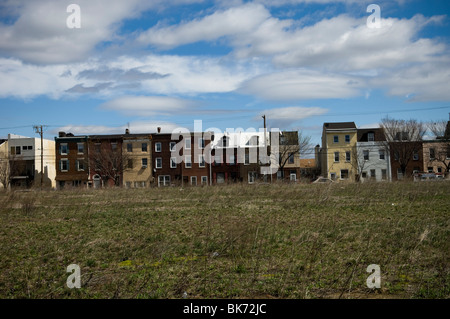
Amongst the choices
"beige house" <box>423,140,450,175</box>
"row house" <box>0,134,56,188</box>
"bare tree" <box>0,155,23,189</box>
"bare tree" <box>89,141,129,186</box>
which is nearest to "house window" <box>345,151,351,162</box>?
"beige house" <box>423,140,450,175</box>

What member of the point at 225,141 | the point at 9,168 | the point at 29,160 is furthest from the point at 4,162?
the point at 225,141

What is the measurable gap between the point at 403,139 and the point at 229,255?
63.0 metres

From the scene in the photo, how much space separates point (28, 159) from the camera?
67.4 m

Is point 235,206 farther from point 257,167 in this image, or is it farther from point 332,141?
point 332,141

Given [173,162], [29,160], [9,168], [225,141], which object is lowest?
[9,168]

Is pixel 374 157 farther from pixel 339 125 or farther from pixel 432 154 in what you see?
pixel 432 154

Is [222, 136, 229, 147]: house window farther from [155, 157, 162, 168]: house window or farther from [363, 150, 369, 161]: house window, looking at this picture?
[363, 150, 369, 161]: house window

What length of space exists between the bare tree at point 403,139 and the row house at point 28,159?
53828 millimetres

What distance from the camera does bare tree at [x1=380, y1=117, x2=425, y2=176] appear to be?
64.3m

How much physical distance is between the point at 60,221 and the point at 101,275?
7.78m

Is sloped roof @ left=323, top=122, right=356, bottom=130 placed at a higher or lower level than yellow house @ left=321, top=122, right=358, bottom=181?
higher

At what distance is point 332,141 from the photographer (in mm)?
66750

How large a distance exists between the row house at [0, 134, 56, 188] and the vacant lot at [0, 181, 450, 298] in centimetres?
5561
